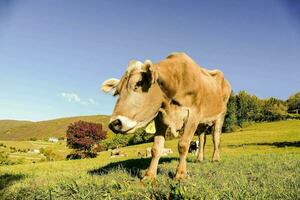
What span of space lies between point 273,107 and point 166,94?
148498 mm

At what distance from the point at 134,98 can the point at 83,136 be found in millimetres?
101057

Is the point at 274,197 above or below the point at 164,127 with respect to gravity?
below

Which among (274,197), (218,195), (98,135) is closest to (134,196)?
(218,195)

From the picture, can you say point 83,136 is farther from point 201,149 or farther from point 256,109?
point 201,149

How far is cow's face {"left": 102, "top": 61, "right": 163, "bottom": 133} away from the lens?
5.57 m

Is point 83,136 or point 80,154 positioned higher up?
point 83,136

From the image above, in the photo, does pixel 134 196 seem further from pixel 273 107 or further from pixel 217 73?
pixel 273 107

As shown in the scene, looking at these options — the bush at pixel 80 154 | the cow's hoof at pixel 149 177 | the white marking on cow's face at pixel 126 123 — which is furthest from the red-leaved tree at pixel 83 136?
the white marking on cow's face at pixel 126 123

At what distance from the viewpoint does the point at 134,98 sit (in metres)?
5.84

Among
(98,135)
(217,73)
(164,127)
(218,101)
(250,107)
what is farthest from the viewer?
(250,107)

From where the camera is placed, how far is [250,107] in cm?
14425

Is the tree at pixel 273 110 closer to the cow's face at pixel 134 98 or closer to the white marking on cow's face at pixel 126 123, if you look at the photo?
the cow's face at pixel 134 98

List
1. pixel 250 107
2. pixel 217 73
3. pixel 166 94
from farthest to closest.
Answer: pixel 250 107 < pixel 217 73 < pixel 166 94

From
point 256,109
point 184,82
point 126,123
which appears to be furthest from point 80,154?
point 126,123
